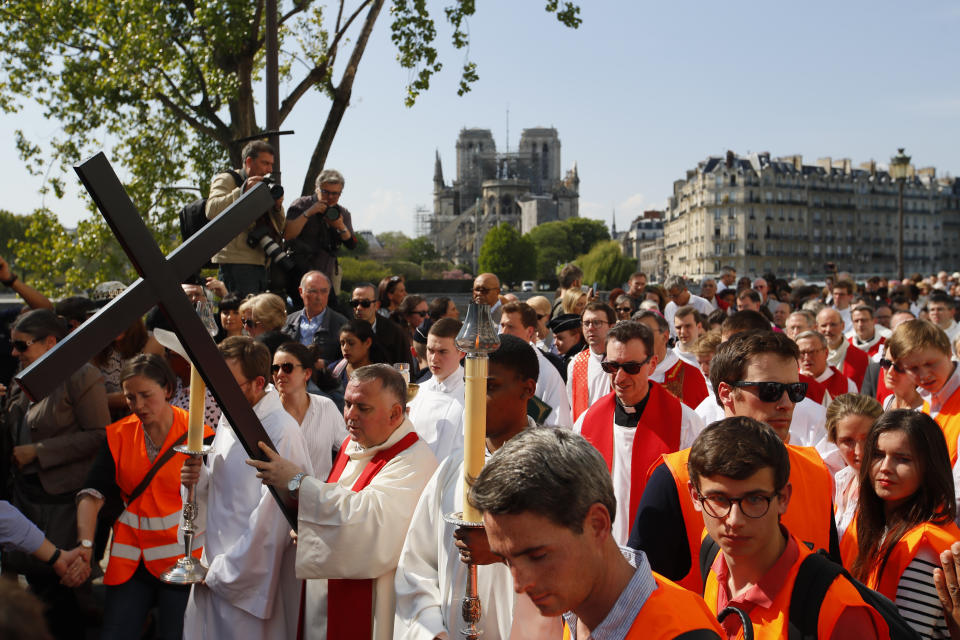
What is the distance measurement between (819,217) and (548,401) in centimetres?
12344

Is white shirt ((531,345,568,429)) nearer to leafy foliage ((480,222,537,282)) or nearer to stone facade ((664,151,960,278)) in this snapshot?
stone facade ((664,151,960,278))

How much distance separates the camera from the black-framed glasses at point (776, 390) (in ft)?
11.3

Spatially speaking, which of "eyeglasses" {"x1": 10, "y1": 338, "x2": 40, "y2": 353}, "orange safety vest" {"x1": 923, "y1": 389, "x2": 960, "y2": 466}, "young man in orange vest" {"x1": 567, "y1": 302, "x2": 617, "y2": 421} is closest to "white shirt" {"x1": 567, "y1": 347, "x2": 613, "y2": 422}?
"young man in orange vest" {"x1": 567, "y1": 302, "x2": 617, "y2": 421}

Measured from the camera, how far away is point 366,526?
3.78m

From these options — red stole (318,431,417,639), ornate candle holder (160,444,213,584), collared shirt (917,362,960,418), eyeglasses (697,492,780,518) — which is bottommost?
red stole (318,431,417,639)

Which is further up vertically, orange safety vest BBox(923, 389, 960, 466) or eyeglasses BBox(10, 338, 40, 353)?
eyeglasses BBox(10, 338, 40, 353)

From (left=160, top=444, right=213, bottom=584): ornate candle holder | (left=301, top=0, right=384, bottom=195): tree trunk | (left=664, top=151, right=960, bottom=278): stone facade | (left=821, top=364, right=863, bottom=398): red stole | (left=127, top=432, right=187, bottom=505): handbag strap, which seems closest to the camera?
(left=160, top=444, right=213, bottom=584): ornate candle holder

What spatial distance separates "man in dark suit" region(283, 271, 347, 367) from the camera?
24.4 feet

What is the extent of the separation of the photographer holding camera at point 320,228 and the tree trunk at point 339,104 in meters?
4.95

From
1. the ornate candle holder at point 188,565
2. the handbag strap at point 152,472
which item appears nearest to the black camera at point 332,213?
the handbag strap at point 152,472

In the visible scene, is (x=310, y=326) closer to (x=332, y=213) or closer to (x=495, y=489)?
(x=332, y=213)

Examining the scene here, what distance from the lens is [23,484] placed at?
5.50 m

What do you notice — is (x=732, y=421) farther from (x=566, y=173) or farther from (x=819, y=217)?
(x=566, y=173)

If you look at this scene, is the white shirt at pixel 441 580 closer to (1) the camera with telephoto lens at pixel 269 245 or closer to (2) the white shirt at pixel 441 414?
(2) the white shirt at pixel 441 414
